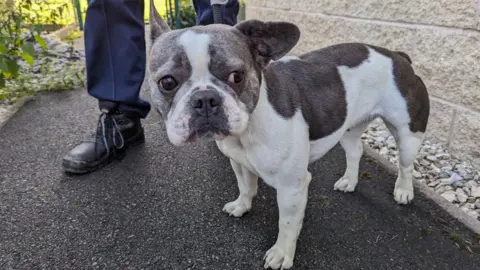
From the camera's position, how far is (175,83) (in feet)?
5.67

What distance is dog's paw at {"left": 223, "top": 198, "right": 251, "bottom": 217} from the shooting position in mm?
2451

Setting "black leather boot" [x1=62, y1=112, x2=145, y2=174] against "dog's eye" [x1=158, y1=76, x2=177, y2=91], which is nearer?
"dog's eye" [x1=158, y1=76, x2=177, y2=91]

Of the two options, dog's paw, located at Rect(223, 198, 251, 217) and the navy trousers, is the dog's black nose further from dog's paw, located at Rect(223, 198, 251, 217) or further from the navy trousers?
the navy trousers

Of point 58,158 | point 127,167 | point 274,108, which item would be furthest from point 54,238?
point 274,108

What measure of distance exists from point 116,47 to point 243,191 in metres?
1.56

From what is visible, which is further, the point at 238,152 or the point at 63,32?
the point at 63,32

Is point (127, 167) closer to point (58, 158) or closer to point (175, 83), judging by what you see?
point (58, 158)

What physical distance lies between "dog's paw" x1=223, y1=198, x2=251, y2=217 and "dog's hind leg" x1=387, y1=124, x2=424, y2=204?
3.52 feet

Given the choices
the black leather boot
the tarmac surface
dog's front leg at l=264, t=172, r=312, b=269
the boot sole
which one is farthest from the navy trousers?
dog's front leg at l=264, t=172, r=312, b=269

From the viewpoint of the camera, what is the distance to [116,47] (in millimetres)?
2982

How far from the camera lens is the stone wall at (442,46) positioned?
3.00m

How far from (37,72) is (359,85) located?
4.91 metres

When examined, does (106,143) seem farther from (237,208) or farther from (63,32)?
(63,32)

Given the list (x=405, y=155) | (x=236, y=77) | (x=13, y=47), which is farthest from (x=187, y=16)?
(x=236, y=77)
